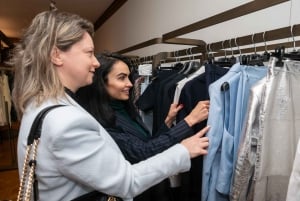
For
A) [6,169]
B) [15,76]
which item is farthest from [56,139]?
[6,169]

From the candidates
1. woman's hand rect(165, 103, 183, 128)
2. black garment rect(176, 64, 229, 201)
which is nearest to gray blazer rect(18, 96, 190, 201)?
black garment rect(176, 64, 229, 201)

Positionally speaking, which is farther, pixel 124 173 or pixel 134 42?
pixel 134 42

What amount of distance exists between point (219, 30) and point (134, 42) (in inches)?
69.3

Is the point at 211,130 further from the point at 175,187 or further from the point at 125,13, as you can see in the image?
the point at 125,13

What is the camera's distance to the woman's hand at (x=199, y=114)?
1.11m

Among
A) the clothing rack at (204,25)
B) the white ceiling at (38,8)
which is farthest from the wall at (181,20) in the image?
the white ceiling at (38,8)

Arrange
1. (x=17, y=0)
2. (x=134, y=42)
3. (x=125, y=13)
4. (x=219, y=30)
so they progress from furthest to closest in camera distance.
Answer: (x=17, y=0) < (x=125, y=13) < (x=134, y=42) < (x=219, y=30)

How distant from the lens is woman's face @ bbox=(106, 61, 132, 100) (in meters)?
1.28

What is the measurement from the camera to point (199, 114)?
1105 mm

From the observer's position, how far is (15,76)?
2.84ft

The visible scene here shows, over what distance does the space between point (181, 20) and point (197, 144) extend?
4.98ft

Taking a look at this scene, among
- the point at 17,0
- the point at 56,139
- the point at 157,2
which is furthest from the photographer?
the point at 17,0

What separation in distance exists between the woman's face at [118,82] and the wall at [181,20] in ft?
2.39

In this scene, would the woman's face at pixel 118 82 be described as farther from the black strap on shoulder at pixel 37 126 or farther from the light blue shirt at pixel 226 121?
the black strap on shoulder at pixel 37 126
